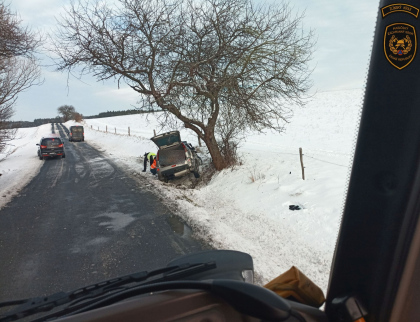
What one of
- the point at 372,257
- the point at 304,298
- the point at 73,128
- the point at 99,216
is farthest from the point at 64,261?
the point at 73,128

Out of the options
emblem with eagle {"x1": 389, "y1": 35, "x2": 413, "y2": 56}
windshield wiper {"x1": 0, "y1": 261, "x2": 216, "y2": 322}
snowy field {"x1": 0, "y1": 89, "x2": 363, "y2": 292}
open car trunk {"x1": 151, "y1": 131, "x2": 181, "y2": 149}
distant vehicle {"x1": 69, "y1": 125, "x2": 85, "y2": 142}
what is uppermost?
emblem with eagle {"x1": 389, "y1": 35, "x2": 413, "y2": 56}

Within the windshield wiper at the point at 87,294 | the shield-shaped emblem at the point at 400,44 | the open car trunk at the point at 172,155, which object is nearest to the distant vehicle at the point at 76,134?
the open car trunk at the point at 172,155

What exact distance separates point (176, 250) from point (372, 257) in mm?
4348

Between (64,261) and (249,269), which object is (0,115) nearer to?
(64,261)

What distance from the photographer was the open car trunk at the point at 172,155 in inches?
516

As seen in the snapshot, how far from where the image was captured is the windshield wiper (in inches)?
53.6

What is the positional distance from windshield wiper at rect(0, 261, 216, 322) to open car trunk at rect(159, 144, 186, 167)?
11.4 m

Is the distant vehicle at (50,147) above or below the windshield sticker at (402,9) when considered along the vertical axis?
below

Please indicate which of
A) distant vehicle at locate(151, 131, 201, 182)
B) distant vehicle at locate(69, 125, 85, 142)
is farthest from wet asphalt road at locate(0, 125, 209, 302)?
distant vehicle at locate(69, 125, 85, 142)

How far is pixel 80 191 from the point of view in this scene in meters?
11.7

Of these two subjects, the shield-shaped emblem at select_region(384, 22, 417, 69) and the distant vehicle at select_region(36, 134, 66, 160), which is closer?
the shield-shaped emblem at select_region(384, 22, 417, 69)

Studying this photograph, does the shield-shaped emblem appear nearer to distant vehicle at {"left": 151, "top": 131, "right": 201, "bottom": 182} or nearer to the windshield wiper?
the windshield wiper

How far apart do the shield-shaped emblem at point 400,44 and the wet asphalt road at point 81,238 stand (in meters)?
4.37

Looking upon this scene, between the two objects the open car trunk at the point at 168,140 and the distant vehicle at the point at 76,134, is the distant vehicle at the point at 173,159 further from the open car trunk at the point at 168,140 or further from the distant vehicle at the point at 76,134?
the distant vehicle at the point at 76,134
